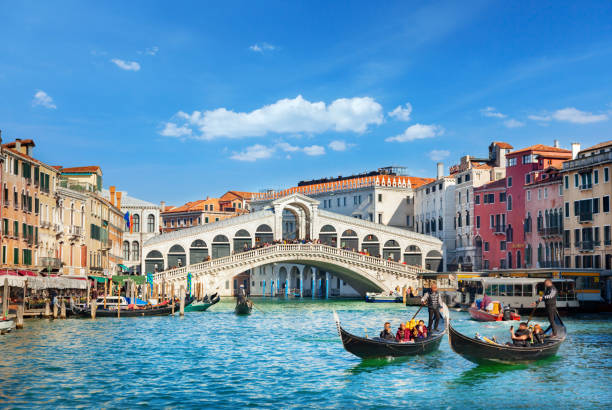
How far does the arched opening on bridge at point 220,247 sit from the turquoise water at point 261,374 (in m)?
26.2

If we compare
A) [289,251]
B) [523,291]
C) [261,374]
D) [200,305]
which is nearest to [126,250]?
[289,251]

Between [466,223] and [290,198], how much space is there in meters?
12.3

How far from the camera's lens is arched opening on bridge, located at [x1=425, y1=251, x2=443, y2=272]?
58.2 meters

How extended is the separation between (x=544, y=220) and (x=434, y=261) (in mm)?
12797

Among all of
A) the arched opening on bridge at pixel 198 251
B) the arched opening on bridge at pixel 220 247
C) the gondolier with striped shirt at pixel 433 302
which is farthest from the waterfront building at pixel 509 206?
the gondolier with striped shirt at pixel 433 302

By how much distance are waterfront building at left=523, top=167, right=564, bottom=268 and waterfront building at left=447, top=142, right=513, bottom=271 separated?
596cm

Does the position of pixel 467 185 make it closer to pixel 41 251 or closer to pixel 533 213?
pixel 533 213

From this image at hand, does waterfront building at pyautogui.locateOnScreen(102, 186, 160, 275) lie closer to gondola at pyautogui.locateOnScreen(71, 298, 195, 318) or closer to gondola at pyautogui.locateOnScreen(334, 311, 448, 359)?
gondola at pyautogui.locateOnScreen(71, 298, 195, 318)

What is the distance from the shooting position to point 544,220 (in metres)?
47.0

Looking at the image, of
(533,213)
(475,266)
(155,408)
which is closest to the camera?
(155,408)

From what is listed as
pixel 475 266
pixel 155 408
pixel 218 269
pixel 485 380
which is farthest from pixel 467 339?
pixel 475 266

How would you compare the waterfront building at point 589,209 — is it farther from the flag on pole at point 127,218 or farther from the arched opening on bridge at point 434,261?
the flag on pole at point 127,218

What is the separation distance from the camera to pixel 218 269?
48656 millimetres

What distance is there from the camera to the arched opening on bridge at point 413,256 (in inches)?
2292
